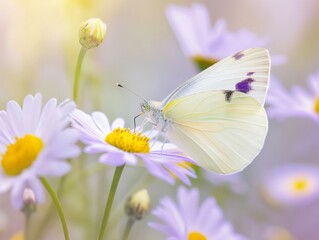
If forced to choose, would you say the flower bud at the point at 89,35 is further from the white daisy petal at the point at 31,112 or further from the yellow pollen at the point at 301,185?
the yellow pollen at the point at 301,185

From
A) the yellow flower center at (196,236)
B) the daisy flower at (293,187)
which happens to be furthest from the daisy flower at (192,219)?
the daisy flower at (293,187)

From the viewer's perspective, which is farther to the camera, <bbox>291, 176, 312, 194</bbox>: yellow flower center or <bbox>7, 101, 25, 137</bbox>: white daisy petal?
<bbox>291, 176, 312, 194</bbox>: yellow flower center

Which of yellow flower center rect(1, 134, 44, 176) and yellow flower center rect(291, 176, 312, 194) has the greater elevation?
yellow flower center rect(1, 134, 44, 176)

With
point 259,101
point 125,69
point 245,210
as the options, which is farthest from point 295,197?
point 259,101

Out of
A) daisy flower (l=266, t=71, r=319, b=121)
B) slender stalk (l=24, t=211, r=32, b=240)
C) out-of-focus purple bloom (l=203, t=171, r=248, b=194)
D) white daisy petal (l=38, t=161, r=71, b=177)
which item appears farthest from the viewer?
out-of-focus purple bloom (l=203, t=171, r=248, b=194)

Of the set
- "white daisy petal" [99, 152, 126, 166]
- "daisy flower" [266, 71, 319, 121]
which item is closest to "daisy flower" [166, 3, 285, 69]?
"daisy flower" [266, 71, 319, 121]

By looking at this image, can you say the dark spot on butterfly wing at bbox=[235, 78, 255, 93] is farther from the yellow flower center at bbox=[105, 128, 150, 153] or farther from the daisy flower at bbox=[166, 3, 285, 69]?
the daisy flower at bbox=[166, 3, 285, 69]
